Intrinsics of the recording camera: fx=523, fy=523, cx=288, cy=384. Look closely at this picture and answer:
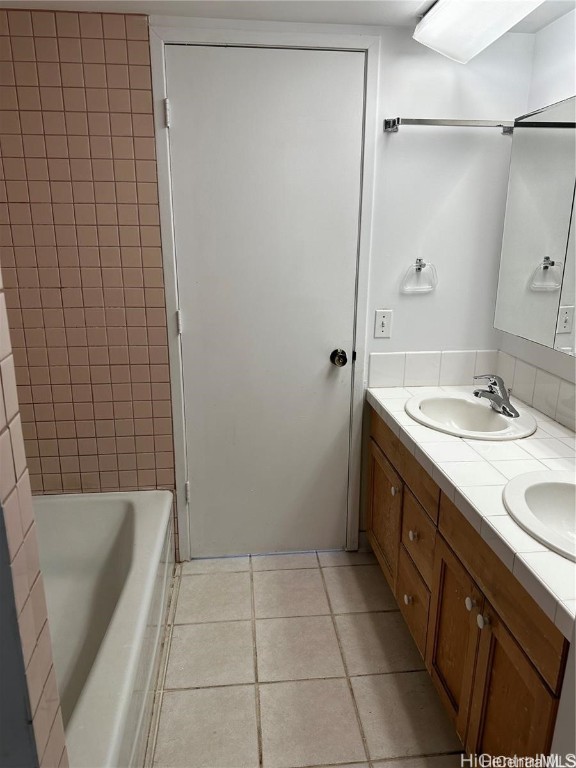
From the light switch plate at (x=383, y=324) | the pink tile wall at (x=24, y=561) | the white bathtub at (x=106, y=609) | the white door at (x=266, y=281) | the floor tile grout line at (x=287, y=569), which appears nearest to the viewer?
the pink tile wall at (x=24, y=561)

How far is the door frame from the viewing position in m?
1.91

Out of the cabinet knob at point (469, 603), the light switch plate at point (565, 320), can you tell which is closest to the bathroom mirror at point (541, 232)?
the light switch plate at point (565, 320)

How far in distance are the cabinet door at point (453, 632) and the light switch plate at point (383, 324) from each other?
97 centimetres

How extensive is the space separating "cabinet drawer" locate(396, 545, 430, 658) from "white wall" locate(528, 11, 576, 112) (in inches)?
69.4

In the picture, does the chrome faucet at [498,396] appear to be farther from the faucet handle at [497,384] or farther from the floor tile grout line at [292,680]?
the floor tile grout line at [292,680]

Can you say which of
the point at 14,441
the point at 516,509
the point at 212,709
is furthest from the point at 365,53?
the point at 212,709

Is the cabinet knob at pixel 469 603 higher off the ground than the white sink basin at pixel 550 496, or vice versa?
the white sink basin at pixel 550 496

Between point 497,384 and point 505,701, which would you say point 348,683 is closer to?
point 505,701

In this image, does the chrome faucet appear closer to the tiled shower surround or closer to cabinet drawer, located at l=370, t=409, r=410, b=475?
cabinet drawer, located at l=370, t=409, r=410, b=475

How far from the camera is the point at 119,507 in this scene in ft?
7.29

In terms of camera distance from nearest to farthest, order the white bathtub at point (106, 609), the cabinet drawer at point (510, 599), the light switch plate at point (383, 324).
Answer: the cabinet drawer at point (510, 599), the white bathtub at point (106, 609), the light switch plate at point (383, 324)

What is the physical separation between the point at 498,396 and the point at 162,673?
62.2 inches

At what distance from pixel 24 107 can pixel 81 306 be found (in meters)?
0.73

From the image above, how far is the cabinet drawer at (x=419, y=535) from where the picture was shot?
5.48 feet
